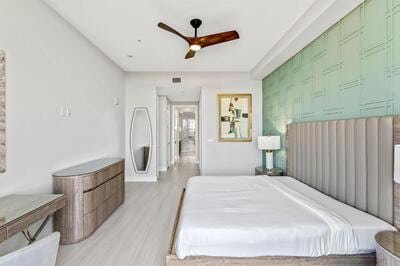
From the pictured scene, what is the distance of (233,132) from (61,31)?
151 inches

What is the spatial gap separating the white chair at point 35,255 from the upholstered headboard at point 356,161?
2.40 metres

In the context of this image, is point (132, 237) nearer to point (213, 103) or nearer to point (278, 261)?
point (278, 261)

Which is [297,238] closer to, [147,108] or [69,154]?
[69,154]

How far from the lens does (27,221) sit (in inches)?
61.1

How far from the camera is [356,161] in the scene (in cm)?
196

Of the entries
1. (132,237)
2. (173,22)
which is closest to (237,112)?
(173,22)

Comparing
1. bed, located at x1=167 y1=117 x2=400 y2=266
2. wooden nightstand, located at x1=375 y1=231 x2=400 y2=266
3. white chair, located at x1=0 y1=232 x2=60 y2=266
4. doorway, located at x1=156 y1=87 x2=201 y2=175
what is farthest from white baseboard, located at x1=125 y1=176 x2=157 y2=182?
wooden nightstand, located at x1=375 y1=231 x2=400 y2=266

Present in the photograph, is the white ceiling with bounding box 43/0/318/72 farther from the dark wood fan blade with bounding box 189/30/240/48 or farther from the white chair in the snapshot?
the white chair

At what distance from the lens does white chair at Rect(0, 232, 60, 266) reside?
1001 millimetres

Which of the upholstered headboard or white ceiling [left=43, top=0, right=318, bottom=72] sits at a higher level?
white ceiling [left=43, top=0, right=318, bottom=72]

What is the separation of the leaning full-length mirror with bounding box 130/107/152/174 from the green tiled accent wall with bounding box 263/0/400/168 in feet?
11.1

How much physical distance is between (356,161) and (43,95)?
3.40 m

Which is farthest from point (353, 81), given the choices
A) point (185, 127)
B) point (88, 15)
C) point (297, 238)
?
point (185, 127)

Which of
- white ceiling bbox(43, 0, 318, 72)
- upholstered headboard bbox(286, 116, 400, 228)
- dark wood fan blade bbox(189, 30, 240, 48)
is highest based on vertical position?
white ceiling bbox(43, 0, 318, 72)
